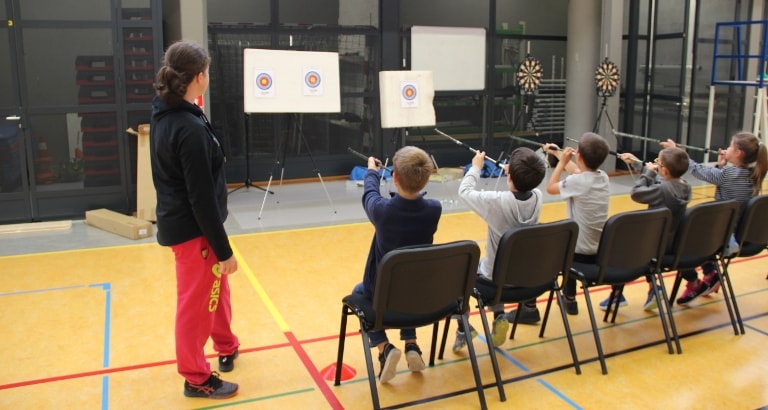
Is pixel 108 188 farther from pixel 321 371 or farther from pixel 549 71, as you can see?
pixel 549 71

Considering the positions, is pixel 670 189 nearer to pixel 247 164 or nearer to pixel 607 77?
pixel 607 77

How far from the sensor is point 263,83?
6.99 metres

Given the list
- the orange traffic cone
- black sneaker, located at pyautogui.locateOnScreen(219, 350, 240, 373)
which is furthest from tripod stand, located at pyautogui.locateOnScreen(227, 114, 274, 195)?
black sneaker, located at pyautogui.locateOnScreen(219, 350, 240, 373)

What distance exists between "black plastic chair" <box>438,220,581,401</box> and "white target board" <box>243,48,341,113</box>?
166 inches

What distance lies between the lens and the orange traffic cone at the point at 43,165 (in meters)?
6.50

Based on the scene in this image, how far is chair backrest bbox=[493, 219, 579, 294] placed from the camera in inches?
123

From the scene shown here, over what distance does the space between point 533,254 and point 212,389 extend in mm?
1565

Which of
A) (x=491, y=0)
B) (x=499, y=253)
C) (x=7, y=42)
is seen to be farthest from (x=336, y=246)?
(x=491, y=0)

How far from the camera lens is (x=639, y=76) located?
9.45 m

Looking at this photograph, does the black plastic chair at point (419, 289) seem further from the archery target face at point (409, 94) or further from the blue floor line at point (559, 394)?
the archery target face at point (409, 94)

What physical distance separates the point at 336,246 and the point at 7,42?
3510mm

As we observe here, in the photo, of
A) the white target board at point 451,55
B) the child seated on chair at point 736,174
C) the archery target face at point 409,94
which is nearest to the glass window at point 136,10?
the archery target face at point 409,94

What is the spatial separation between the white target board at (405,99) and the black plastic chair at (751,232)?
4186 mm

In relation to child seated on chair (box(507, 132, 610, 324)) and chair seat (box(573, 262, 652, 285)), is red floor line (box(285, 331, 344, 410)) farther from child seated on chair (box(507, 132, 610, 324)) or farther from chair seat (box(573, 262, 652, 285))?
chair seat (box(573, 262, 652, 285))
